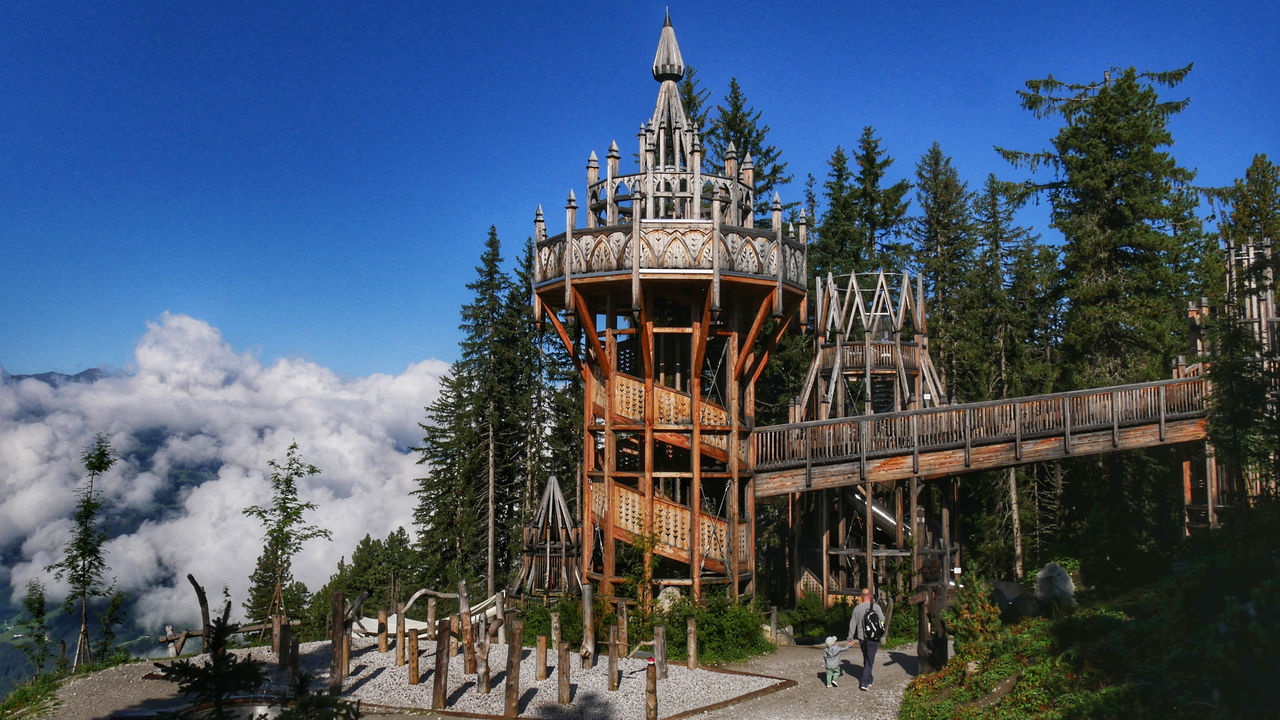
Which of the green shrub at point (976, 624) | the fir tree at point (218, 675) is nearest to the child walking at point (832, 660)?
the green shrub at point (976, 624)

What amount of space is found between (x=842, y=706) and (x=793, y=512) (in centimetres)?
1327

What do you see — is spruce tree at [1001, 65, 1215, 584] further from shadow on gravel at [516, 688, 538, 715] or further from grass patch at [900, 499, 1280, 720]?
shadow on gravel at [516, 688, 538, 715]

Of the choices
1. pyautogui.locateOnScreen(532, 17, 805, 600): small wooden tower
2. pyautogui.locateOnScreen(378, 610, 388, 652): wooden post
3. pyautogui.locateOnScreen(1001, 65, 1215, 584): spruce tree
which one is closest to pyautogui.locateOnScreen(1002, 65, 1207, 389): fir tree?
pyautogui.locateOnScreen(1001, 65, 1215, 584): spruce tree

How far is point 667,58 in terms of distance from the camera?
27031mm

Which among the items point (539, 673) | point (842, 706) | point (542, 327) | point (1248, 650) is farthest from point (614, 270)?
point (1248, 650)

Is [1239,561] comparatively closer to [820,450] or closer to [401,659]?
[820,450]

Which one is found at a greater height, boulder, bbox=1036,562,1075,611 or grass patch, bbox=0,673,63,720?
boulder, bbox=1036,562,1075,611

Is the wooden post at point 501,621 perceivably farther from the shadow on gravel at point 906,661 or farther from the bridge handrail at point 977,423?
the shadow on gravel at point 906,661

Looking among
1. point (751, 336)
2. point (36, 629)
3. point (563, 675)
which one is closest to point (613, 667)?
point (563, 675)

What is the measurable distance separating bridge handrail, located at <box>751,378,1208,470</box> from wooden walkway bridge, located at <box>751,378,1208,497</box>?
1.0 inches

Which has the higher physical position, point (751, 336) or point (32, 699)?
point (751, 336)

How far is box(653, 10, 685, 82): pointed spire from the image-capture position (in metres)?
27.0

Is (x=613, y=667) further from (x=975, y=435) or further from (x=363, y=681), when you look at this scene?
(x=975, y=435)

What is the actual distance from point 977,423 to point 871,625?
29.9 feet
